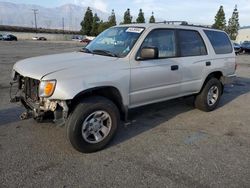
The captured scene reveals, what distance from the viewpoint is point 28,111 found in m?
4.41

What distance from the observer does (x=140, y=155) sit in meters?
4.01

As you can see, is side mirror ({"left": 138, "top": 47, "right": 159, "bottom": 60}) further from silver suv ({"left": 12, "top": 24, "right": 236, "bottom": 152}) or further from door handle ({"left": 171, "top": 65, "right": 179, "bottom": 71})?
door handle ({"left": 171, "top": 65, "right": 179, "bottom": 71})

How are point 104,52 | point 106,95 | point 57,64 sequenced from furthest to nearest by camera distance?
1. point 104,52
2. point 106,95
3. point 57,64

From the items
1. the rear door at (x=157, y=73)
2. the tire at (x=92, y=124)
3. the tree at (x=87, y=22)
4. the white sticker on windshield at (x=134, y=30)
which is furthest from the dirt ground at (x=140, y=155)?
the tree at (x=87, y=22)

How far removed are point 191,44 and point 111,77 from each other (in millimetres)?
2296

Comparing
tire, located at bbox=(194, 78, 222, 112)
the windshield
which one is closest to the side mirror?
the windshield

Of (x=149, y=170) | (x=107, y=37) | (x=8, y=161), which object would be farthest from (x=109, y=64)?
(x=8, y=161)

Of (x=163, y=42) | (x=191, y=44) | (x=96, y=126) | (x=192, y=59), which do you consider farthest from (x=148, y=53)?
(x=191, y=44)

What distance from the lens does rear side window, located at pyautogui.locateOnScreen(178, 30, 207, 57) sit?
5.35 meters

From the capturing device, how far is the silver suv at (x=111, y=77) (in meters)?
3.79

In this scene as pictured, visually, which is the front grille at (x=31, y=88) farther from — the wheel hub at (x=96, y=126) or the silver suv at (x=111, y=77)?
the wheel hub at (x=96, y=126)

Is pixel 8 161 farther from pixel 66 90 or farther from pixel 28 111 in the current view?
pixel 66 90

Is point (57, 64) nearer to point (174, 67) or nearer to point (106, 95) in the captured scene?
point (106, 95)

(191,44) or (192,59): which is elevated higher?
(191,44)
